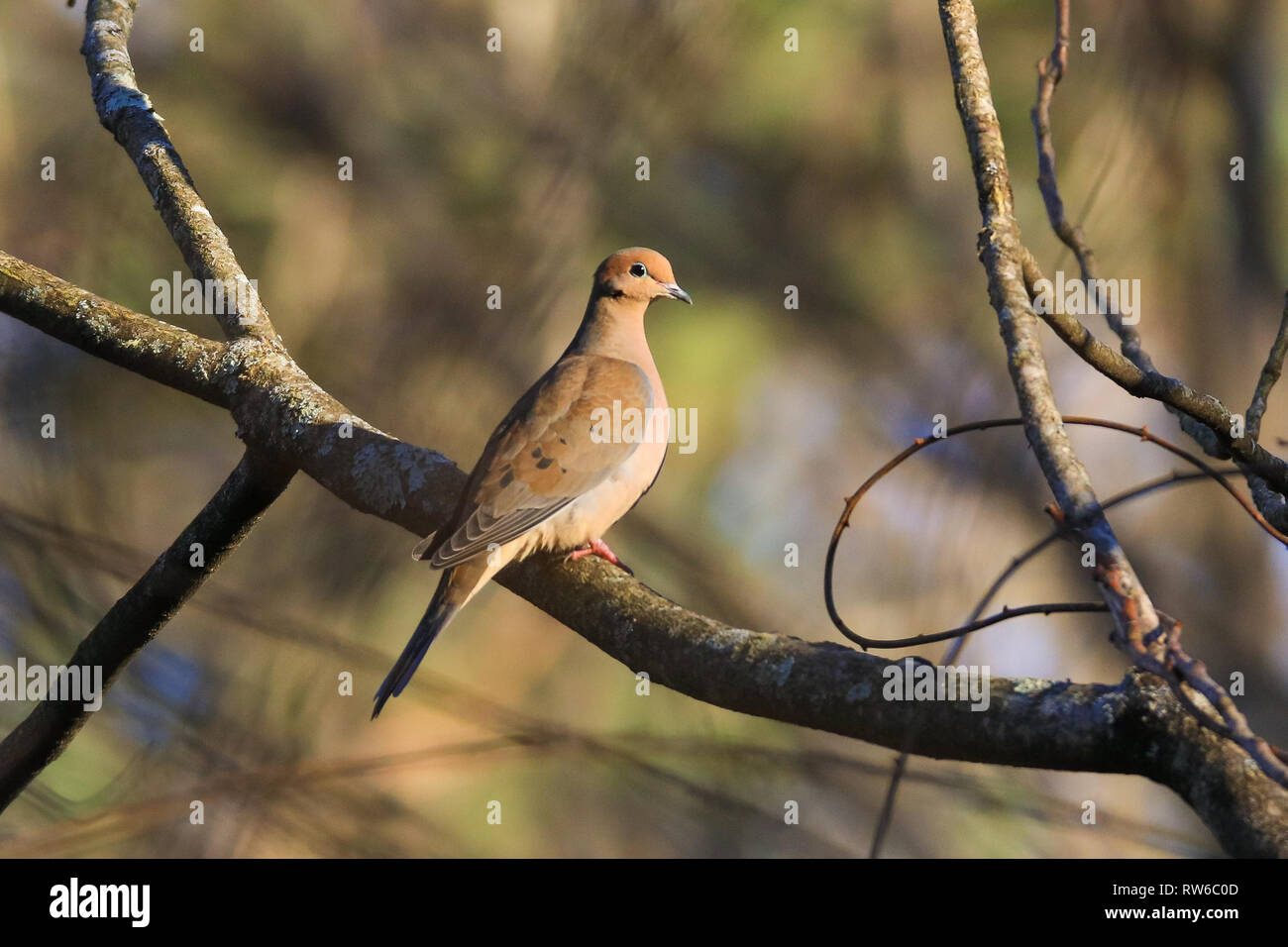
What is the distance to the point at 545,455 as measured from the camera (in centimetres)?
311

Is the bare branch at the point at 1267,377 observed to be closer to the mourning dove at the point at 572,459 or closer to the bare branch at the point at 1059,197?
the bare branch at the point at 1059,197

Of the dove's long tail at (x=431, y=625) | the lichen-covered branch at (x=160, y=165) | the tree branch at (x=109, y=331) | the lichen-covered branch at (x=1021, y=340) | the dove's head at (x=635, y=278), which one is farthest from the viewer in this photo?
the dove's head at (x=635, y=278)

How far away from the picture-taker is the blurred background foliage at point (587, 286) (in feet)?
19.8

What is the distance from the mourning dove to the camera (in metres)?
2.72

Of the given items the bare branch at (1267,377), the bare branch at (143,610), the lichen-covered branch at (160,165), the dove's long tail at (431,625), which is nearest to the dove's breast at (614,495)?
the dove's long tail at (431,625)

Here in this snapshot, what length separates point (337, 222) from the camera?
7367mm

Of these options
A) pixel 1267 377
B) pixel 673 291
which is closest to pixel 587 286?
pixel 673 291

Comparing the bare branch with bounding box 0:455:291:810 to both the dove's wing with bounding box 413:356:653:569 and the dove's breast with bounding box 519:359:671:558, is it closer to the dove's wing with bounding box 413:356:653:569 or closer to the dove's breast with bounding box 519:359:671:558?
the dove's wing with bounding box 413:356:653:569

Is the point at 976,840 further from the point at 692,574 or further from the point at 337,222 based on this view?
the point at 337,222

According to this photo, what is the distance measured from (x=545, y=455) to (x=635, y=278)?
2.87 ft

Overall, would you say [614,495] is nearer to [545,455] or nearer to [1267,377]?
[545,455]

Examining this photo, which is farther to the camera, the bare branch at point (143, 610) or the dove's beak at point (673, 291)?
the dove's beak at point (673, 291)

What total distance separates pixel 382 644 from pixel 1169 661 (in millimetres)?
5178

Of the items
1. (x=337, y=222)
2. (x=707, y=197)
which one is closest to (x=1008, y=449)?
(x=707, y=197)
